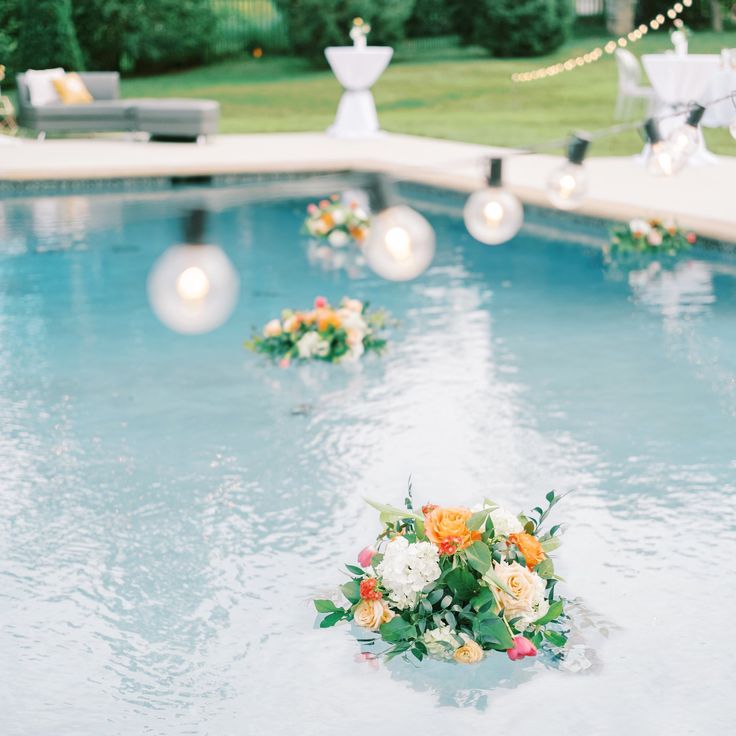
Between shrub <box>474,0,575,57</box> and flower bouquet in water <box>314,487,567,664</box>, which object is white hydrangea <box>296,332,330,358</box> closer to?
flower bouquet in water <box>314,487,567,664</box>

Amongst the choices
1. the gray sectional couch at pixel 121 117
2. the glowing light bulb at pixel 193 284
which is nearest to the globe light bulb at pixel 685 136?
the glowing light bulb at pixel 193 284

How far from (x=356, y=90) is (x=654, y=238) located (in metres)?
8.04

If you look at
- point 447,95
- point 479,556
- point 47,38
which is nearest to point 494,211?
point 479,556

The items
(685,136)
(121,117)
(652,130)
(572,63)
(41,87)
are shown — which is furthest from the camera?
(572,63)

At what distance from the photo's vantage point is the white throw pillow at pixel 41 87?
666 inches

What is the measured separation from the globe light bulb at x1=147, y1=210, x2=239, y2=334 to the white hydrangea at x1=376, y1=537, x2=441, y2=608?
1.03 m

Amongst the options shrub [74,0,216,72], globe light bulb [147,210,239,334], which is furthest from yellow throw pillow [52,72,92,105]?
globe light bulb [147,210,239,334]

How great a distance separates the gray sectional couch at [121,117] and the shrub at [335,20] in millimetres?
9395

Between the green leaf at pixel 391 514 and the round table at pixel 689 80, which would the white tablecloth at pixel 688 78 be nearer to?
the round table at pixel 689 80

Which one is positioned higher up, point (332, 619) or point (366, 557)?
point (366, 557)

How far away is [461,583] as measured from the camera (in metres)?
4.04

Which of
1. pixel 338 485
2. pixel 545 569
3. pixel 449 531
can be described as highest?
pixel 449 531

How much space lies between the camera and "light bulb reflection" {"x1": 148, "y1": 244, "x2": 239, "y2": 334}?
3.07 m

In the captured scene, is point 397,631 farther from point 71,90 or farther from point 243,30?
point 243,30
